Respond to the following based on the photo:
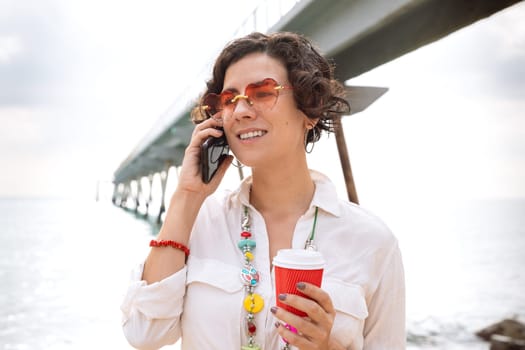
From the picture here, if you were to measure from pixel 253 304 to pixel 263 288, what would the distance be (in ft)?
0.24

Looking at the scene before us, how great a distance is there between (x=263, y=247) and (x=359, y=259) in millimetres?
369

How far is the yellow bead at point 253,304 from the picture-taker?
1.55 metres

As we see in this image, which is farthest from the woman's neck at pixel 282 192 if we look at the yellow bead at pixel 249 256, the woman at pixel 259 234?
the yellow bead at pixel 249 256

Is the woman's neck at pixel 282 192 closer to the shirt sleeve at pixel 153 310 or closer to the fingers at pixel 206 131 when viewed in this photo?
the fingers at pixel 206 131

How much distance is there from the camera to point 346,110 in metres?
2.07

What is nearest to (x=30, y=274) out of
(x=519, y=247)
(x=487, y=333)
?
(x=487, y=333)

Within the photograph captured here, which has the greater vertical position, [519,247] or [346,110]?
[346,110]

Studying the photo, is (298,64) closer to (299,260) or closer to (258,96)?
(258,96)

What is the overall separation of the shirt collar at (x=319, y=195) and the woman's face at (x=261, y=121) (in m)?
0.17

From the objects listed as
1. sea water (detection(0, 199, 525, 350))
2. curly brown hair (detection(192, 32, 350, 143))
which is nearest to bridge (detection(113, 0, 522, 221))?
curly brown hair (detection(192, 32, 350, 143))

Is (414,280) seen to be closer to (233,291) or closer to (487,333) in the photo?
(487,333)

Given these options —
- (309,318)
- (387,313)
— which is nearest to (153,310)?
(309,318)

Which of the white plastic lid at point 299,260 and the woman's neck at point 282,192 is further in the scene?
the woman's neck at point 282,192

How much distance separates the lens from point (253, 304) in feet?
5.12
